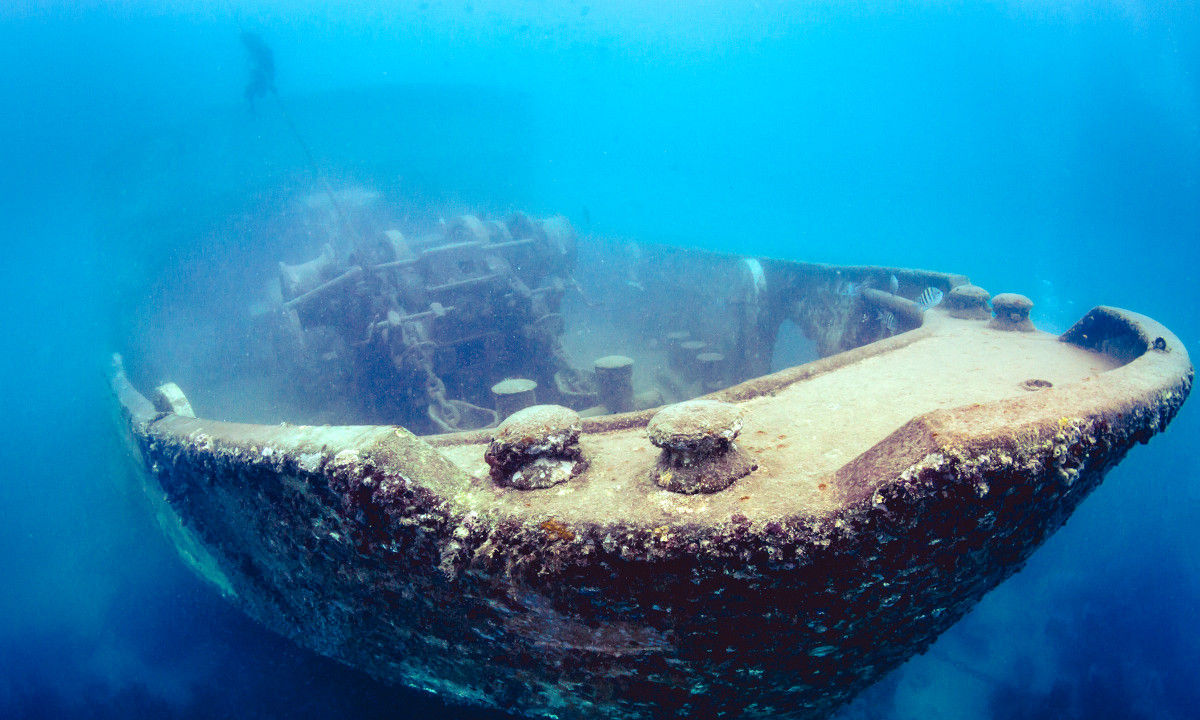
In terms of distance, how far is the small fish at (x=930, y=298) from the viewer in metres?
5.66

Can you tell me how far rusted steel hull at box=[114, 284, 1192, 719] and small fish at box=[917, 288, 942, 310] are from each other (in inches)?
123

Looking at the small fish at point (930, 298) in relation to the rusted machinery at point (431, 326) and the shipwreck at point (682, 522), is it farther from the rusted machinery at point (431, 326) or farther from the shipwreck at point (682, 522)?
the rusted machinery at point (431, 326)

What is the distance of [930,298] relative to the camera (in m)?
5.75

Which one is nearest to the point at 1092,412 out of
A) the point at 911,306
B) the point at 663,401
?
the point at 911,306

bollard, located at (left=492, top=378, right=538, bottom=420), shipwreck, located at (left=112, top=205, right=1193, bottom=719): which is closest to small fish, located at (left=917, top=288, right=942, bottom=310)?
shipwreck, located at (left=112, top=205, right=1193, bottom=719)

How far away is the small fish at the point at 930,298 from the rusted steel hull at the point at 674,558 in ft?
Result: 10.3

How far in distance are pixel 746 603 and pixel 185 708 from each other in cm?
829

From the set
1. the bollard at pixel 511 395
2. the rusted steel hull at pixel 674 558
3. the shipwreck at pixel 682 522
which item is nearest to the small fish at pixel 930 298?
the shipwreck at pixel 682 522

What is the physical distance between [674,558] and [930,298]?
19.0ft

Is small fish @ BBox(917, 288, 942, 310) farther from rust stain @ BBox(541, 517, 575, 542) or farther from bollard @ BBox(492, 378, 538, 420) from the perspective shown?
rust stain @ BBox(541, 517, 575, 542)

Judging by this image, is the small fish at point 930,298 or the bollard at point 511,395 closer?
the small fish at point 930,298

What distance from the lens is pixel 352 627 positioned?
260cm

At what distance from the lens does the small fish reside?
5656mm

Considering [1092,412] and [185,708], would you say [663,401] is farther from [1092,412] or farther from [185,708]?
[185,708]
